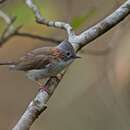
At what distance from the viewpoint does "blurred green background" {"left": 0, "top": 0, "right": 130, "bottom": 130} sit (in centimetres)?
433

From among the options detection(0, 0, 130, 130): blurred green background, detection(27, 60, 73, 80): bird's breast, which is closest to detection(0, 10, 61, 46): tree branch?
detection(0, 0, 130, 130): blurred green background

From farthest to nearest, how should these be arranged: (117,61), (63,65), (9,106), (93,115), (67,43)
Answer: (9,106) < (93,115) < (117,61) < (63,65) < (67,43)

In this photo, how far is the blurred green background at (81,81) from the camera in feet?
14.2

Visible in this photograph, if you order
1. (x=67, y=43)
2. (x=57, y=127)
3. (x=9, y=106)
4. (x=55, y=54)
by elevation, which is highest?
(x=9, y=106)

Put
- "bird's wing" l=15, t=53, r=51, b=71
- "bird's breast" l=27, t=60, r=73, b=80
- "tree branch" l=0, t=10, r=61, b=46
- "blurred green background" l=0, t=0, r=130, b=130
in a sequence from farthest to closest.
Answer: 1. "blurred green background" l=0, t=0, r=130, b=130
2. "bird's wing" l=15, t=53, r=51, b=71
3. "bird's breast" l=27, t=60, r=73, b=80
4. "tree branch" l=0, t=10, r=61, b=46

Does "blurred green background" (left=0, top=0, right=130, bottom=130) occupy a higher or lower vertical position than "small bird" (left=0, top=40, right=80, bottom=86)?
higher

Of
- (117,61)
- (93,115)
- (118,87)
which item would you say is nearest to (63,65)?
(117,61)

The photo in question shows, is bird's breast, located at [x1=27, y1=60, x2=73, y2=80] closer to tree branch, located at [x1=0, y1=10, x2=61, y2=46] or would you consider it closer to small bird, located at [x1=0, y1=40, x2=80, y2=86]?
small bird, located at [x1=0, y1=40, x2=80, y2=86]

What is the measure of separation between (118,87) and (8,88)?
249cm

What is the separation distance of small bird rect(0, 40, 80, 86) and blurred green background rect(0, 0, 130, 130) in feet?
0.57

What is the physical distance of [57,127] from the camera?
581 cm

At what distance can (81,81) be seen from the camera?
5.14 meters

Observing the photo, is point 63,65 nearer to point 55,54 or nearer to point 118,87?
point 55,54

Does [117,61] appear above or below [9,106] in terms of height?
below
